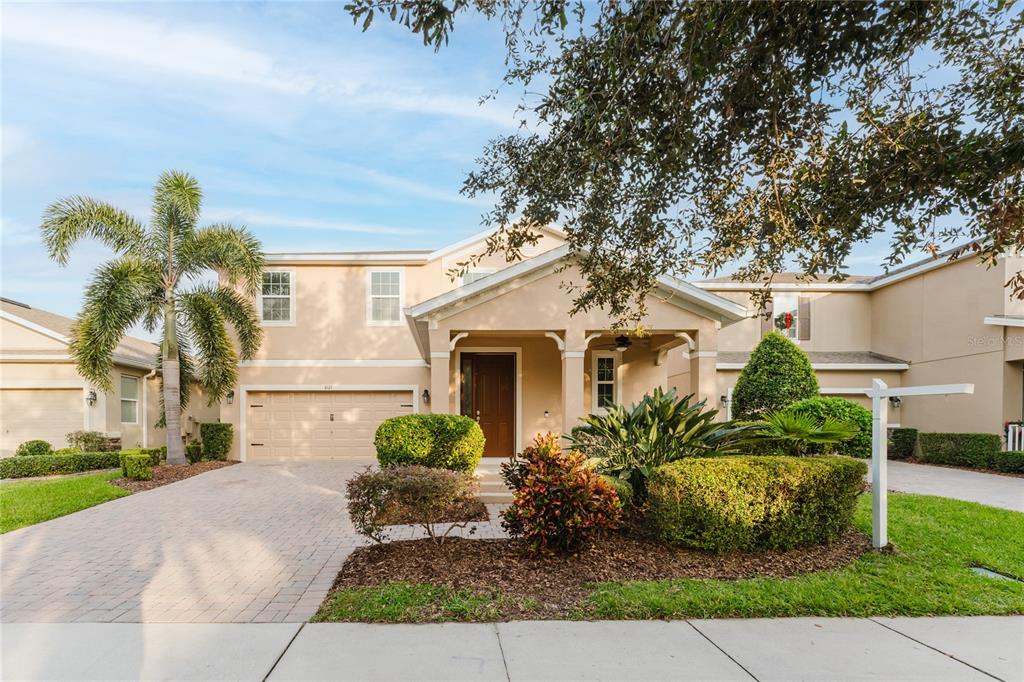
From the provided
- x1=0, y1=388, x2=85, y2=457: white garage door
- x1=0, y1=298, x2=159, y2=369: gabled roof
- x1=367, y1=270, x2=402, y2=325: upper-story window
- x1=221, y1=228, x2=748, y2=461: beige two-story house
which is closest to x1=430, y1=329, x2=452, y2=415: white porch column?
x1=221, y1=228, x2=748, y2=461: beige two-story house

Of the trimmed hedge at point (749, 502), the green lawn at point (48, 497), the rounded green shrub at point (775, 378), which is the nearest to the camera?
the trimmed hedge at point (749, 502)

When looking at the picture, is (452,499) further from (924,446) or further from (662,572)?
(924,446)

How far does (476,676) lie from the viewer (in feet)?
11.4

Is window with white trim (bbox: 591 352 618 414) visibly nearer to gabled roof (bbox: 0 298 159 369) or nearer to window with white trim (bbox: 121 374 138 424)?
gabled roof (bbox: 0 298 159 369)

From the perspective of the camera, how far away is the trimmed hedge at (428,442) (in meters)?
9.47

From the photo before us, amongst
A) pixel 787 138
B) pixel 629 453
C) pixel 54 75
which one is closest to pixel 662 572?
pixel 629 453

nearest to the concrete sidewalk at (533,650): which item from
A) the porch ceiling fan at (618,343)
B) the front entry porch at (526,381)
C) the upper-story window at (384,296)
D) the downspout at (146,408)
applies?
the porch ceiling fan at (618,343)

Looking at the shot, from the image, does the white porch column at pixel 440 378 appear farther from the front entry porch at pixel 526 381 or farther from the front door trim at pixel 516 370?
the front door trim at pixel 516 370

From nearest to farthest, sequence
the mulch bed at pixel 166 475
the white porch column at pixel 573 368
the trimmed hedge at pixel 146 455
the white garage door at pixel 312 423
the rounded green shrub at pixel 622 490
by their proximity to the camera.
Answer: the rounded green shrub at pixel 622 490, the white porch column at pixel 573 368, the mulch bed at pixel 166 475, the trimmed hedge at pixel 146 455, the white garage door at pixel 312 423

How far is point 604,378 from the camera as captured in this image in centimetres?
1418

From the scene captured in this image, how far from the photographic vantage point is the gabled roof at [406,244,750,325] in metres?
10.3

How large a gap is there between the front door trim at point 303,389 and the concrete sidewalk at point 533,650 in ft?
38.0

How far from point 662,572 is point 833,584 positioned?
1.51 metres
